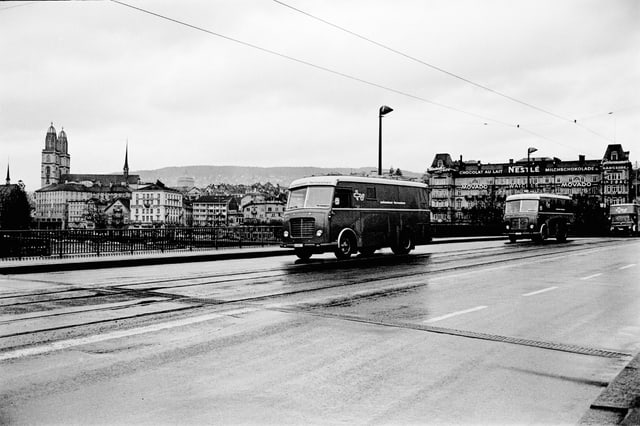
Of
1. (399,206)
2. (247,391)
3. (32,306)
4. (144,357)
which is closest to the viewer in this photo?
(247,391)

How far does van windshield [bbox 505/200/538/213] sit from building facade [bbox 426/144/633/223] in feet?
317

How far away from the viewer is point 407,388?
18.5 feet

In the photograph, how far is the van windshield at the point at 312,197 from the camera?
23.2 metres

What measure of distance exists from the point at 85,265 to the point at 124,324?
12529 mm

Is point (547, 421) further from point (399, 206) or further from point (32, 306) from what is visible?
point (399, 206)

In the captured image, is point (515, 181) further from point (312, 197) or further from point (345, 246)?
point (312, 197)

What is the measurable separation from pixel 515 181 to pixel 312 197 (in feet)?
534

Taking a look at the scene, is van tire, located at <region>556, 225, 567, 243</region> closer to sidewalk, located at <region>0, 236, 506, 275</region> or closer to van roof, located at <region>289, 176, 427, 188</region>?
van roof, located at <region>289, 176, 427, 188</region>

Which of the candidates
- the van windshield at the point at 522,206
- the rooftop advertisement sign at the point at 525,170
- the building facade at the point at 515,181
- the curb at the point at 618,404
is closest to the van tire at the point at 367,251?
the van windshield at the point at 522,206

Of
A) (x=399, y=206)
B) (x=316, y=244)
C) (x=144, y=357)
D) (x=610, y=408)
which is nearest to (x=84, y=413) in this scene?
(x=144, y=357)

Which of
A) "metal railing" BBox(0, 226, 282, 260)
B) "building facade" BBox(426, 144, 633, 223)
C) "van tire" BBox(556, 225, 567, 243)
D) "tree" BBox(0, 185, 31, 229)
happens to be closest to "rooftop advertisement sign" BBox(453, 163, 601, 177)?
"building facade" BBox(426, 144, 633, 223)

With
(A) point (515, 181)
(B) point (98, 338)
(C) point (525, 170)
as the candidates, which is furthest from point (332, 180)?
(C) point (525, 170)

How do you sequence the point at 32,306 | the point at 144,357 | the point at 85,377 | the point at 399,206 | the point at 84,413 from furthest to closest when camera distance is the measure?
the point at 399,206 → the point at 32,306 → the point at 144,357 → the point at 85,377 → the point at 84,413

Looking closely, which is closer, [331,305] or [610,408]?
[610,408]
